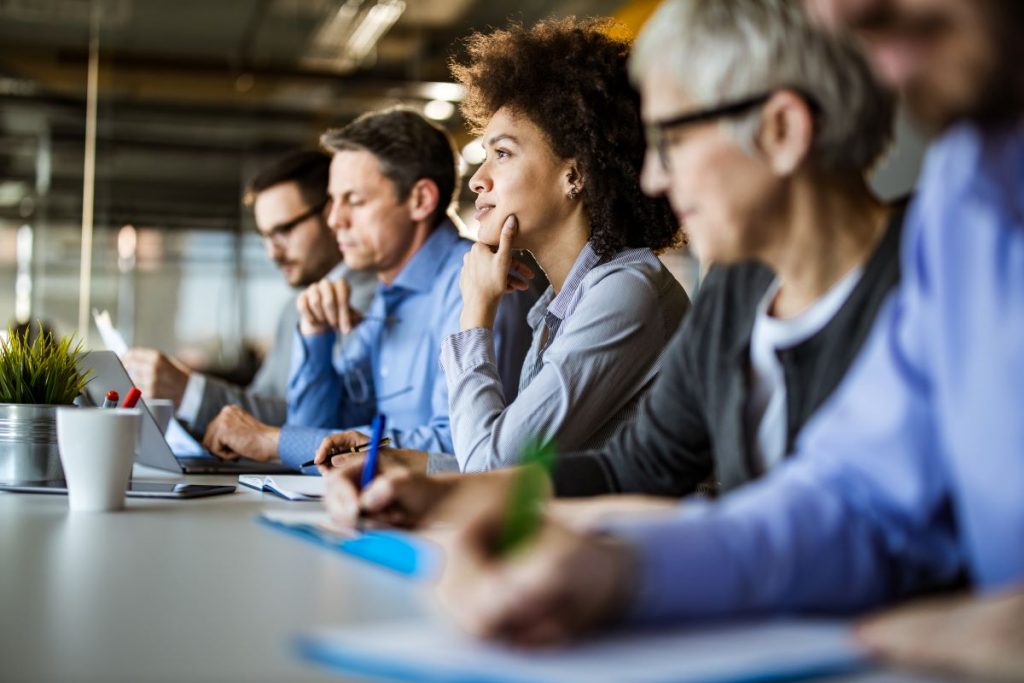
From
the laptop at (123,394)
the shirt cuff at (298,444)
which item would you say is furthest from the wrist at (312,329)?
the laptop at (123,394)

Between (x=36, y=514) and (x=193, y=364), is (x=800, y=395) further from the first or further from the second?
(x=193, y=364)

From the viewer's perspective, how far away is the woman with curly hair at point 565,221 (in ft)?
6.41

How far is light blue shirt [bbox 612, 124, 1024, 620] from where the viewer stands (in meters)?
0.79

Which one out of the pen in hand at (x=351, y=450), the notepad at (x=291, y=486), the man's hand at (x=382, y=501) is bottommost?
the notepad at (x=291, y=486)

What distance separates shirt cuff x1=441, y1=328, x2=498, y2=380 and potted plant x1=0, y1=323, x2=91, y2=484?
25.1 inches

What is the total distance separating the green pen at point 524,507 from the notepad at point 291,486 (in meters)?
1.00

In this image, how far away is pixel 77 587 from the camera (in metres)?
0.95

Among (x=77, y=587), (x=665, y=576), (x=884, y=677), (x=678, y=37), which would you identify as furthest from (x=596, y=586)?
(x=678, y=37)

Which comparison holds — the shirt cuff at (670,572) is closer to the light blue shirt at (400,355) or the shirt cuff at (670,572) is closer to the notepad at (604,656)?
the notepad at (604,656)

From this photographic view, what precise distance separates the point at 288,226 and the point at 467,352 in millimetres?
2190

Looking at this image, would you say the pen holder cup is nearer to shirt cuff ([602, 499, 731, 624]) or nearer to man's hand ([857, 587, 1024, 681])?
shirt cuff ([602, 499, 731, 624])

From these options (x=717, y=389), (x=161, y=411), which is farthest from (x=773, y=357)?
(x=161, y=411)

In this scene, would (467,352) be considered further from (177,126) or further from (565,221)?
(177,126)

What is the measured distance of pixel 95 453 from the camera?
1.47 metres
